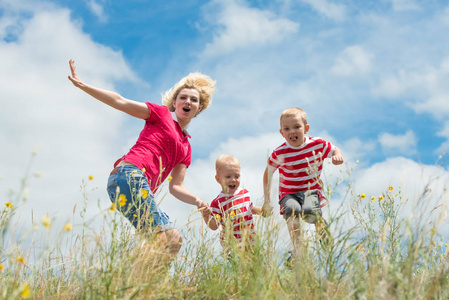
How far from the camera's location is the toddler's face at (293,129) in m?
4.95

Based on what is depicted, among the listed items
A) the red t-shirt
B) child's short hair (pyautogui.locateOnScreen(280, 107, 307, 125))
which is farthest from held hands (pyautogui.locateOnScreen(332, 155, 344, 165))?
the red t-shirt

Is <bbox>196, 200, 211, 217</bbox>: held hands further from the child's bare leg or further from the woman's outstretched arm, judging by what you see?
the child's bare leg

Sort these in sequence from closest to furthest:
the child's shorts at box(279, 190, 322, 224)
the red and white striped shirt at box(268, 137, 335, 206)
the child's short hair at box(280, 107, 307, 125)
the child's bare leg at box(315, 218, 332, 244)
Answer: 1. the child's bare leg at box(315, 218, 332, 244)
2. the child's shorts at box(279, 190, 322, 224)
3. the child's short hair at box(280, 107, 307, 125)
4. the red and white striped shirt at box(268, 137, 335, 206)

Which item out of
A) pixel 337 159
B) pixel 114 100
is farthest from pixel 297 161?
pixel 114 100

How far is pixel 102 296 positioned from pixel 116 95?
2.52 m

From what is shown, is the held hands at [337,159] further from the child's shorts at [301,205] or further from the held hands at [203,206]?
the held hands at [203,206]

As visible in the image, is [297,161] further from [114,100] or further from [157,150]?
[114,100]

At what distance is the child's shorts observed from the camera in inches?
187

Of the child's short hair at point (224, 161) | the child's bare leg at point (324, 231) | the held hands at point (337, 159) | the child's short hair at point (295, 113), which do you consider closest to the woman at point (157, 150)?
the child's short hair at point (224, 161)

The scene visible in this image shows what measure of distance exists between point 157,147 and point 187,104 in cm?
83

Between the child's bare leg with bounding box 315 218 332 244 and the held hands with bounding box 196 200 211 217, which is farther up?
the held hands with bounding box 196 200 211 217

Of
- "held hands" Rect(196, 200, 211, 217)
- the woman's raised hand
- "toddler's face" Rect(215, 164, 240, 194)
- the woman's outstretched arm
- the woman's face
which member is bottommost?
"held hands" Rect(196, 200, 211, 217)

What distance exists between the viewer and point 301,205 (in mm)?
4980

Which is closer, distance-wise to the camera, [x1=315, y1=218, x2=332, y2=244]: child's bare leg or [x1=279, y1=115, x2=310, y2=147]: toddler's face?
[x1=315, y1=218, x2=332, y2=244]: child's bare leg
